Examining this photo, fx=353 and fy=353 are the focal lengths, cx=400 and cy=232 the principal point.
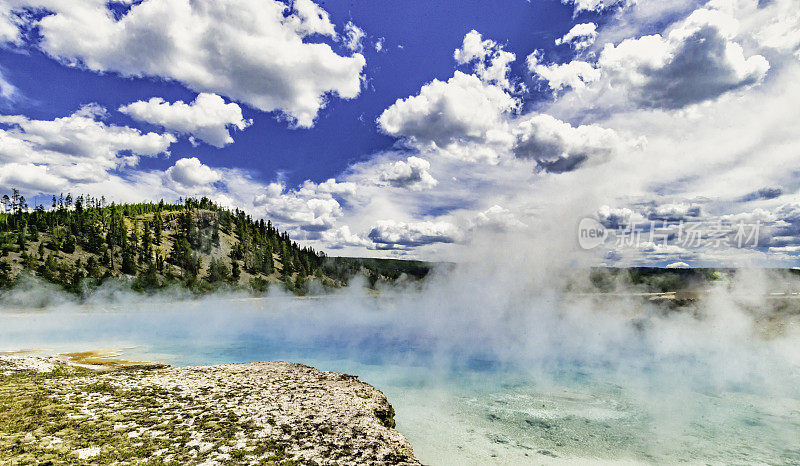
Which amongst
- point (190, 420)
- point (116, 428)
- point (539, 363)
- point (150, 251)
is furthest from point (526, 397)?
point (150, 251)

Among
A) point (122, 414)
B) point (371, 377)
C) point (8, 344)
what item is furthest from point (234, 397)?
point (8, 344)

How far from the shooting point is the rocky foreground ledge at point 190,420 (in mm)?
6625

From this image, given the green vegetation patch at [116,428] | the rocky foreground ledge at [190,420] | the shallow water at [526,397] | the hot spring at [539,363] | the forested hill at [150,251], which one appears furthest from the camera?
the forested hill at [150,251]

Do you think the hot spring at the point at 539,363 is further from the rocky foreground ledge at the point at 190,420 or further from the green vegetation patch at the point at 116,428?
the green vegetation patch at the point at 116,428

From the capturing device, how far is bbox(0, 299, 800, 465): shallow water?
10539mm

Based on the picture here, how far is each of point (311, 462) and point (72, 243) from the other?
118765 millimetres

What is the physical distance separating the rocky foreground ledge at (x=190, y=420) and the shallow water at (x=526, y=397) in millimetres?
2814

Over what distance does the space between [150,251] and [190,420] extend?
116m

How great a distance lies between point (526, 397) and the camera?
1562 centimetres

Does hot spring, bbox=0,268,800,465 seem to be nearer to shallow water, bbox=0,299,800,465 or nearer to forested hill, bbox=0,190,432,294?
shallow water, bbox=0,299,800,465

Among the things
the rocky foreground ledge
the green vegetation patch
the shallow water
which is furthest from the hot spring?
the green vegetation patch

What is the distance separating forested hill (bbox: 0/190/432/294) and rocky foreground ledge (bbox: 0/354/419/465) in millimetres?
71787

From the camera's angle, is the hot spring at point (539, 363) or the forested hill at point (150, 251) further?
the forested hill at point (150, 251)

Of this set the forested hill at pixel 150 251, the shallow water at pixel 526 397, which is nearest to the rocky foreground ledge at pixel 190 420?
the shallow water at pixel 526 397
